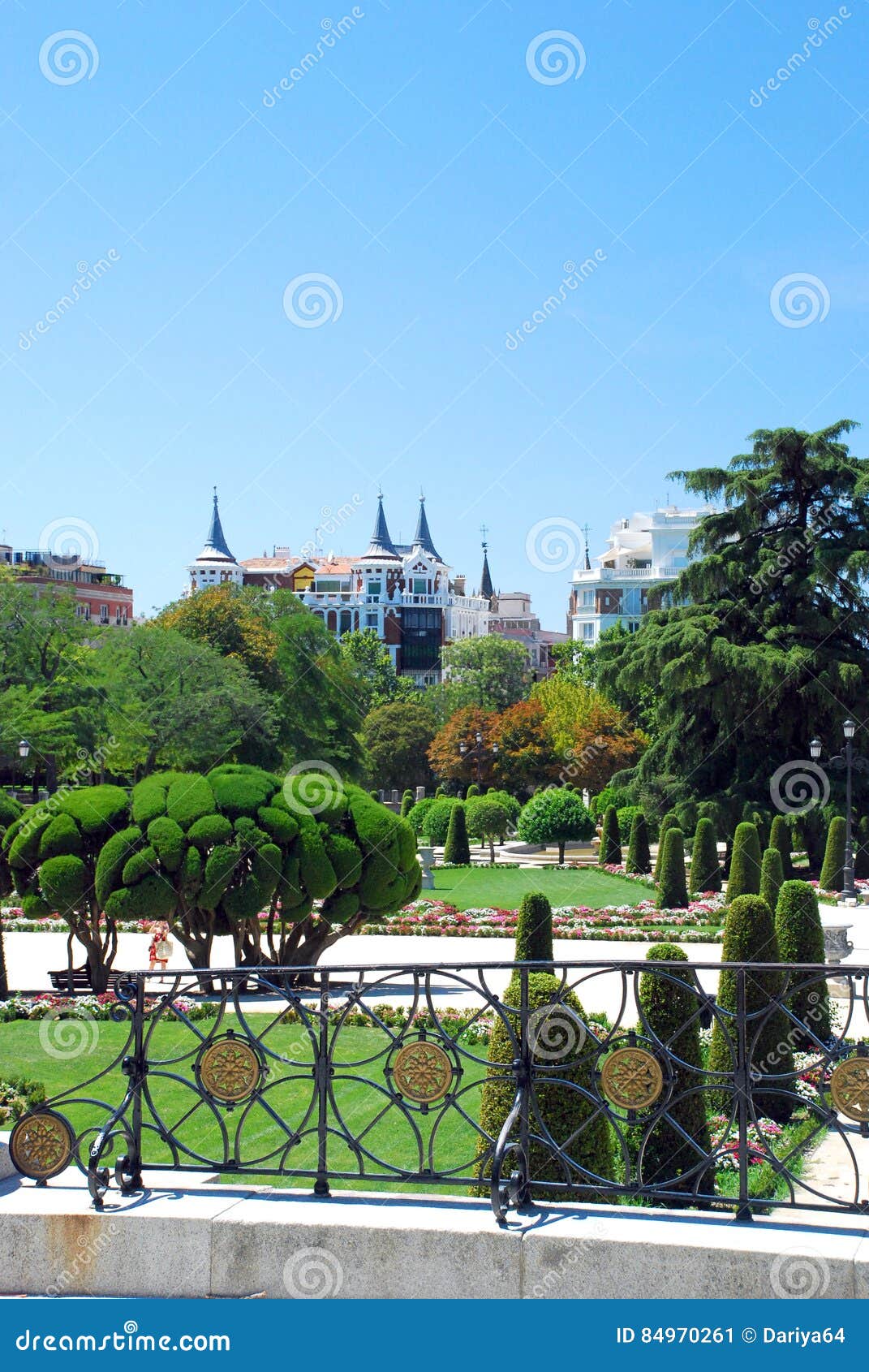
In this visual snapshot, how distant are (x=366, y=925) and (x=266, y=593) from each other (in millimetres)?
37857

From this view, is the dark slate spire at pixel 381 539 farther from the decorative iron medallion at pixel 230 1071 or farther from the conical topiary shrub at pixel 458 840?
the decorative iron medallion at pixel 230 1071

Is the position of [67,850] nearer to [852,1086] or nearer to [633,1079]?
[633,1079]

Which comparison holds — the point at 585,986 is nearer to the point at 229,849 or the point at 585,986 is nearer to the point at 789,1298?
the point at 229,849

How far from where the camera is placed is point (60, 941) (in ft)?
81.8

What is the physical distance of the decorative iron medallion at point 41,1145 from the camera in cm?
513

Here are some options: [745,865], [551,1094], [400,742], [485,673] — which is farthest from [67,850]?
[485,673]

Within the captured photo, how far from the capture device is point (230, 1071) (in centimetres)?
537

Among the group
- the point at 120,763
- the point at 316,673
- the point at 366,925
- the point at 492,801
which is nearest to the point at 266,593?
the point at 316,673

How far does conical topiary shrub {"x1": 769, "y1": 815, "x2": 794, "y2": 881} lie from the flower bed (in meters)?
1.99

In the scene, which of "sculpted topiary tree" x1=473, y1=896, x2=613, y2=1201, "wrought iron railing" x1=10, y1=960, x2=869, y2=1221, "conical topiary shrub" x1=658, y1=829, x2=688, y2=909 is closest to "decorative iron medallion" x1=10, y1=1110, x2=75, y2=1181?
"wrought iron railing" x1=10, y1=960, x2=869, y2=1221

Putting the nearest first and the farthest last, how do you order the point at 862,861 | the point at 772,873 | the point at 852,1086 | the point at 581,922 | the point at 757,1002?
the point at 852,1086
the point at 757,1002
the point at 772,873
the point at 581,922
the point at 862,861

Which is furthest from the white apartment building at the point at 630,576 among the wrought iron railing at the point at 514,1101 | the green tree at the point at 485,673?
the wrought iron railing at the point at 514,1101

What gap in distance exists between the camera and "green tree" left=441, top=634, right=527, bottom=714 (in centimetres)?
8100

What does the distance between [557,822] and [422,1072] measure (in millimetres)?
33001
